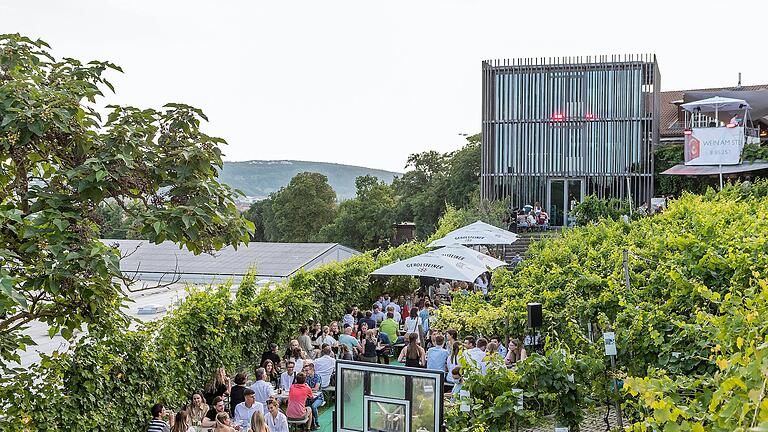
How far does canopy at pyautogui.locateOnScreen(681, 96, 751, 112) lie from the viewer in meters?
30.1

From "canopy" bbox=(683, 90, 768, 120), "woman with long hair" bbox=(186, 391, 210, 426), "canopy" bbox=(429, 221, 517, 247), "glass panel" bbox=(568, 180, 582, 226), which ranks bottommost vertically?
"woman with long hair" bbox=(186, 391, 210, 426)

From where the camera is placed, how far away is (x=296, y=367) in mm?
12086

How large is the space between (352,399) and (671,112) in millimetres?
48184

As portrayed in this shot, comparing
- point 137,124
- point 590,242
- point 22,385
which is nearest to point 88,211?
point 137,124

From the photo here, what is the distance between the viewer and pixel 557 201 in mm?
41312

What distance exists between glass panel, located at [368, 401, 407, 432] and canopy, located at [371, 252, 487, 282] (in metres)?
8.21

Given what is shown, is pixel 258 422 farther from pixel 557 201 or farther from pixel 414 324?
pixel 557 201

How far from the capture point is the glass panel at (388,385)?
741 cm

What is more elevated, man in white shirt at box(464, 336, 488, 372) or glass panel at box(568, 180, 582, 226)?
glass panel at box(568, 180, 582, 226)

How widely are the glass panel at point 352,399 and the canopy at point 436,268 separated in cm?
800

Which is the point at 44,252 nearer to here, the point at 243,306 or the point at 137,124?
the point at 137,124

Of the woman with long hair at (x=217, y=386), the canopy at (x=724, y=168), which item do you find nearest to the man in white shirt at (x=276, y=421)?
the woman with long hair at (x=217, y=386)

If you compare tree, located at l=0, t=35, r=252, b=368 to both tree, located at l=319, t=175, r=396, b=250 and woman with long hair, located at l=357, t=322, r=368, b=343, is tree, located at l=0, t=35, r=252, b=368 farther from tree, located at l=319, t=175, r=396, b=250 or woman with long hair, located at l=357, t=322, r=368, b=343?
tree, located at l=319, t=175, r=396, b=250

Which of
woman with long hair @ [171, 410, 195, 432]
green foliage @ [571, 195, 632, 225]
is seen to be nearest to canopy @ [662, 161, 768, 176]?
green foliage @ [571, 195, 632, 225]
